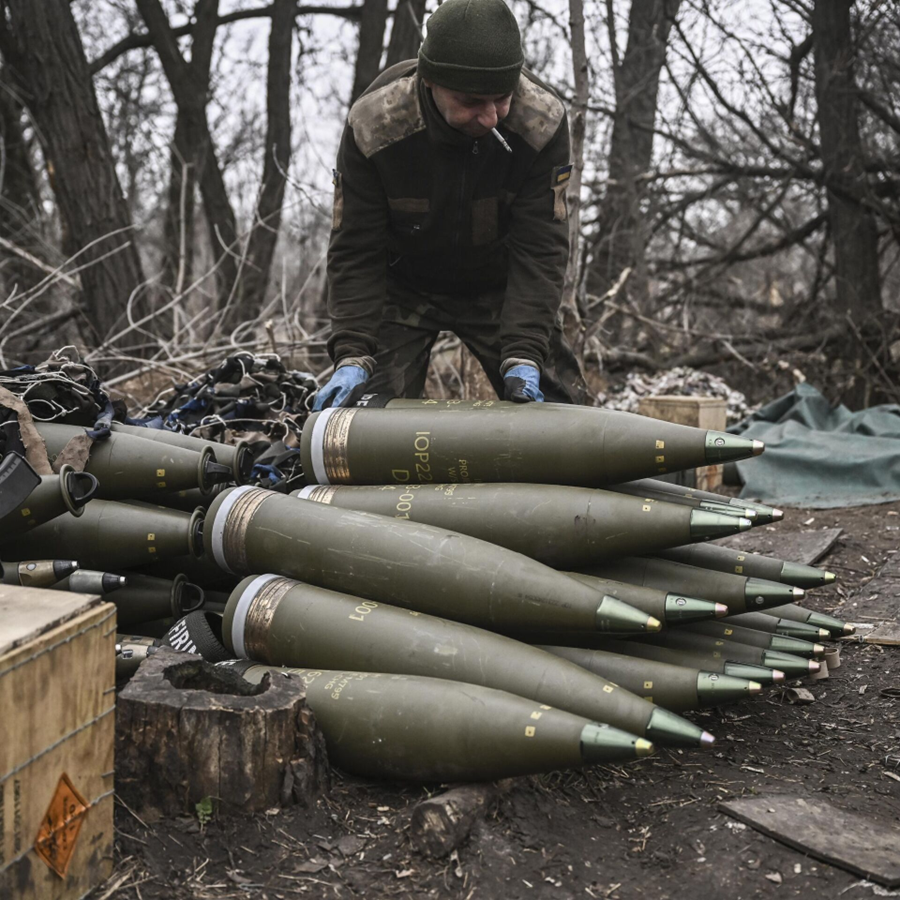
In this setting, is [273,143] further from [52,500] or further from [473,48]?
[52,500]

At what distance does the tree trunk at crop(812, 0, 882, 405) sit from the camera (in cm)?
960

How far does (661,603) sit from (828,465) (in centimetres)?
442

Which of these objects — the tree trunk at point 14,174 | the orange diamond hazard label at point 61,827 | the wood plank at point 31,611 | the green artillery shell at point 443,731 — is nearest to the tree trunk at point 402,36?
the tree trunk at point 14,174

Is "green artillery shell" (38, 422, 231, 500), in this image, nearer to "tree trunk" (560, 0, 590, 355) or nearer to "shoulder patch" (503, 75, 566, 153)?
"shoulder patch" (503, 75, 566, 153)

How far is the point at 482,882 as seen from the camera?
2316 mm

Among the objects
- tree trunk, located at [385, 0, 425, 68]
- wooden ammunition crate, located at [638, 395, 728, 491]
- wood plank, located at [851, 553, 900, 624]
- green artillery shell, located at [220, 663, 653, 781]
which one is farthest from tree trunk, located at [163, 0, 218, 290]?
green artillery shell, located at [220, 663, 653, 781]

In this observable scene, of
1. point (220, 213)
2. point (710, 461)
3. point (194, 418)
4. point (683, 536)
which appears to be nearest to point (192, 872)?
point (683, 536)

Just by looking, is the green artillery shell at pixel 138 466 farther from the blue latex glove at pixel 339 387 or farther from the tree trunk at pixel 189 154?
the tree trunk at pixel 189 154

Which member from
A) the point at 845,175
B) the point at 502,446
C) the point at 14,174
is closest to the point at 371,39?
the point at 14,174

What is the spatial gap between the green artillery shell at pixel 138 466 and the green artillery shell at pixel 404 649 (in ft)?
1.98

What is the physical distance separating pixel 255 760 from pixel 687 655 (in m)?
1.42

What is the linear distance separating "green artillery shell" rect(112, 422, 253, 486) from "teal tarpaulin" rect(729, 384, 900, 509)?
4099mm

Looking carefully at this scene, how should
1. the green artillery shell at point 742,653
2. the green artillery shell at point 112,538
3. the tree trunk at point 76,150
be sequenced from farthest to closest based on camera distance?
the tree trunk at point 76,150, the green artillery shell at point 112,538, the green artillery shell at point 742,653

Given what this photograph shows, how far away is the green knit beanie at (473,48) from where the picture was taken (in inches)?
130
